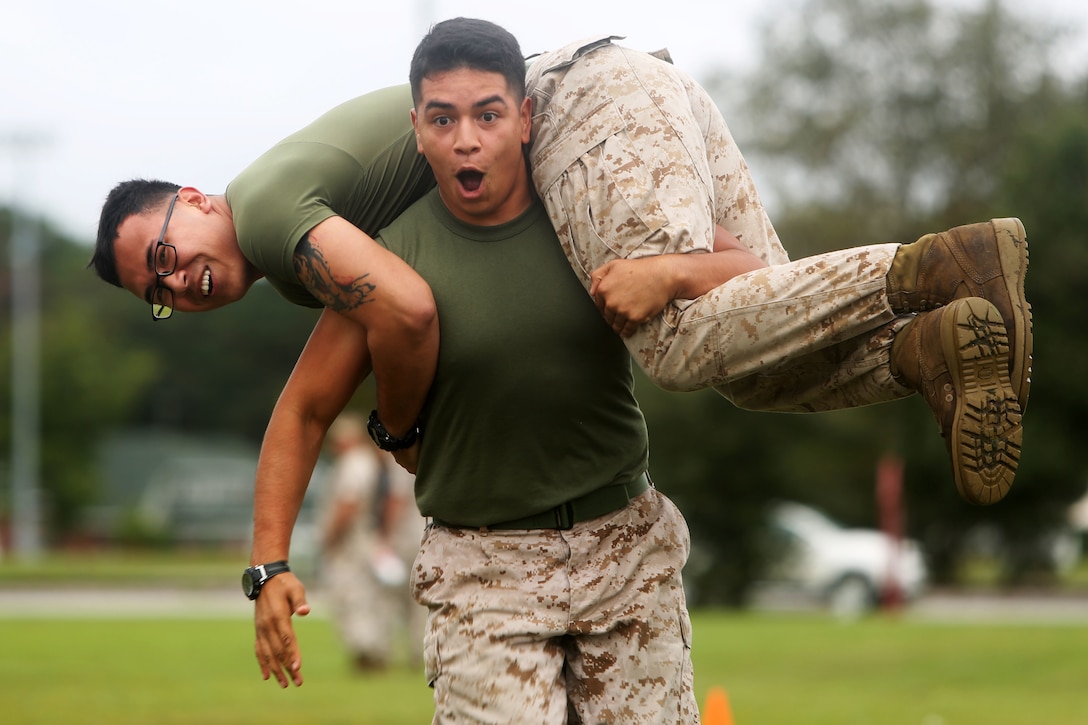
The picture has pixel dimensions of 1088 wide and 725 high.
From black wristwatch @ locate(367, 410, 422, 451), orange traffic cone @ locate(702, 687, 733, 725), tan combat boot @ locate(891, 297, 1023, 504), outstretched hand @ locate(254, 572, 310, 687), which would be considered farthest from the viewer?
orange traffic cone @ locate(702, 687, 733, 725)

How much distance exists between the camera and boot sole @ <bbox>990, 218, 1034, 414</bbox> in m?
3.91

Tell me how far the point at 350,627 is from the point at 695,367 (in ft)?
29.8

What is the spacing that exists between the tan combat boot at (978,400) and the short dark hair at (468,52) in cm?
136

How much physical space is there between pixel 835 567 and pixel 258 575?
2248cm

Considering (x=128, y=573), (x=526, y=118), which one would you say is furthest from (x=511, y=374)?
(x=128, y=573)

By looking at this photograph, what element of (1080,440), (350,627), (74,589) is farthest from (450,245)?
(74,589)

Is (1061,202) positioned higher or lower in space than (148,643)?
higher

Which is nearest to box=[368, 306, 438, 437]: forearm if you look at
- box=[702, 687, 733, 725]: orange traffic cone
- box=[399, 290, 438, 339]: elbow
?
box=[399, 290, 438, 339]: elbow

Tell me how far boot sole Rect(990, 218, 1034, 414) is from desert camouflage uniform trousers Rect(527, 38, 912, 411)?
0.31 metres

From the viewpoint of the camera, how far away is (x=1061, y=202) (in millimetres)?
15125

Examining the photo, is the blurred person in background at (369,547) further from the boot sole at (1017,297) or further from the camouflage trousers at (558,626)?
the boot sole at (1017,297)

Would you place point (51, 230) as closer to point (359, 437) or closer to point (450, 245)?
point (359, 437)

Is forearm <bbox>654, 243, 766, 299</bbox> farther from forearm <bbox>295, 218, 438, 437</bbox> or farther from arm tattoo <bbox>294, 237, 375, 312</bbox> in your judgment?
arm tattoo <bbox>294, 237, 375, 312</bbox>

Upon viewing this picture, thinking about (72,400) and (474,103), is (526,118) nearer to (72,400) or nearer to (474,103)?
(474,103)
